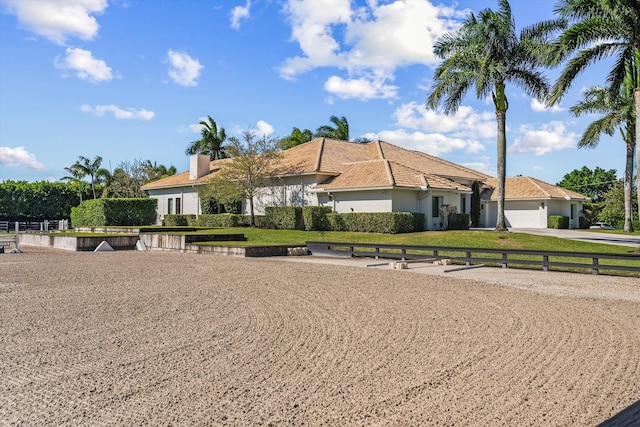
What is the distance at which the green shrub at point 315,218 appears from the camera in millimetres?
29297

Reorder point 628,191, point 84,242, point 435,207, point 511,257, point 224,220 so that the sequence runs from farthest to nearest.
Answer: point 628,191 → point 224,220 → point 435,207 → point 84,242 → point 511,257

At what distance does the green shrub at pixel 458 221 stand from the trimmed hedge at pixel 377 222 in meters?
2.70

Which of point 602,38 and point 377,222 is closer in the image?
point 602,38

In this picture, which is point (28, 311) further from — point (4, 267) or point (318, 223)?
point (318, 223)

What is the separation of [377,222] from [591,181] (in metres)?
52.9

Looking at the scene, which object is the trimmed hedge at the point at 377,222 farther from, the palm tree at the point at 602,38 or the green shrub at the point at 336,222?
the palm tree at the point at 602,38

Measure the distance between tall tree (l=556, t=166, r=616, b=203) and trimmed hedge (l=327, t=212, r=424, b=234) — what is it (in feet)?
158

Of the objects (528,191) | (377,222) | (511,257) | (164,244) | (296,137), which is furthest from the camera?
(296,137)

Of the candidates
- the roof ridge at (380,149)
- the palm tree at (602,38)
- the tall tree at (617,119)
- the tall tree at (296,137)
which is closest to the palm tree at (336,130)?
the tall tree at (296,137)

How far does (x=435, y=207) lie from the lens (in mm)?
30266

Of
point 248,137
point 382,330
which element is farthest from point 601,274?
point 248,137

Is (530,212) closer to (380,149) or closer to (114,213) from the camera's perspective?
(380,149)

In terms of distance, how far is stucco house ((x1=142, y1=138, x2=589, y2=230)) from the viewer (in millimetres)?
29188

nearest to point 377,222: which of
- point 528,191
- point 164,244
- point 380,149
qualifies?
point 164,244
